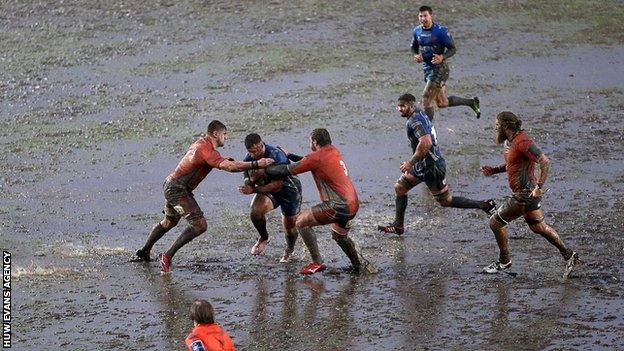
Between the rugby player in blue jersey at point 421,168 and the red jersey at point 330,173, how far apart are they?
100cm

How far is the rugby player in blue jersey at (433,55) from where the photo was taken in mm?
18141

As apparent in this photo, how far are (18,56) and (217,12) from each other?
4.04m

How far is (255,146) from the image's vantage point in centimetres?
1395

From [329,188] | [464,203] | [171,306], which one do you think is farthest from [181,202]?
[464,203]

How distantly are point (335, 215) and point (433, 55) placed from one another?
524 centimetres

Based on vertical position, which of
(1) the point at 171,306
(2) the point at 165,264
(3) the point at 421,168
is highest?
(3) the point at 421,168

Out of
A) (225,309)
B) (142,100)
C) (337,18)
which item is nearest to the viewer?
(225,309)

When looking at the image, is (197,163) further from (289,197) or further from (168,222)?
(289,197)

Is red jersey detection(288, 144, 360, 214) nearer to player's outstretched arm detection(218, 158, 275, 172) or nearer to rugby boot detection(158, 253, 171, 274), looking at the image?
player's outstretched arm detection(218, 158, 275, 172)

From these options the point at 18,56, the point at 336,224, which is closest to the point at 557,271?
the point at 336,224

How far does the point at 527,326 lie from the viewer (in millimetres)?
12211

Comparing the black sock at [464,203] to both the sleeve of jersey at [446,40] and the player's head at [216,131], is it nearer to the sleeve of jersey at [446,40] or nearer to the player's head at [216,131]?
the player's head at [216,131]

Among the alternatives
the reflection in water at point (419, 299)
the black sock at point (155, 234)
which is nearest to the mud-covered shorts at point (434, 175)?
the reflection in water at point (419, 299)

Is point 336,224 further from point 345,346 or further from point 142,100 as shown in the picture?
point 142,100
